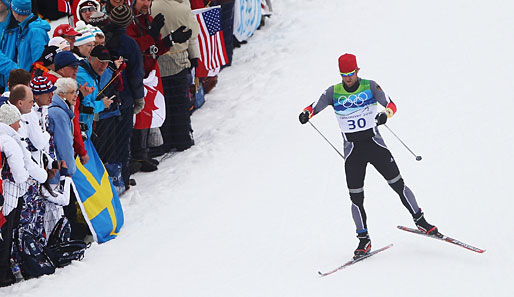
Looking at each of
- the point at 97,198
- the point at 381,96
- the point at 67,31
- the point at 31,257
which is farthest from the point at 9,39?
the point at 381,96

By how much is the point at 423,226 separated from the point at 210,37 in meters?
5.59

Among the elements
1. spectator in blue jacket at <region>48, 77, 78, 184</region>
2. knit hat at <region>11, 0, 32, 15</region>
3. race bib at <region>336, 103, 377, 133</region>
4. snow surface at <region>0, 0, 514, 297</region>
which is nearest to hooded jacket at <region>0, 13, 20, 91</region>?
knit hat at <region>11, 0, 32, 15</region>

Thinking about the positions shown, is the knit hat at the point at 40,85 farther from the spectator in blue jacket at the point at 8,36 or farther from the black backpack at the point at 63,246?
the spectator in blue jacket at the point at 8,36

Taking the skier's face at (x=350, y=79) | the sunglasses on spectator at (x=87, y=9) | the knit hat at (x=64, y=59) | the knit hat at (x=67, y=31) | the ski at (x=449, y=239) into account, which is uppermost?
the sunglasses on spectator at (x=87, y=9)

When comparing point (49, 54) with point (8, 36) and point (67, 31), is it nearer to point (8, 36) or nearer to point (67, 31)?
point (67, 31)

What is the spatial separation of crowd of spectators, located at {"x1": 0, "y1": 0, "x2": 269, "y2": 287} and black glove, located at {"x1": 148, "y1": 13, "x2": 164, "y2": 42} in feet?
0.04

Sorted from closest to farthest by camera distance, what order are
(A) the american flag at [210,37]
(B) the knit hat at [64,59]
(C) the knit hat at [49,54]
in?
(B) the knit hat at [64,59] < (C) the knit hat at [49,54] < (A) the american flag at [210,37]

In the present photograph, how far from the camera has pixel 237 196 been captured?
1023 centimetres

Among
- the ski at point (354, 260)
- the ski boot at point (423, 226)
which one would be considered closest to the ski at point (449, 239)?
the ski boot at point (423, 226)

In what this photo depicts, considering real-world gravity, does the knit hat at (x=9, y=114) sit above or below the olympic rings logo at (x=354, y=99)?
above

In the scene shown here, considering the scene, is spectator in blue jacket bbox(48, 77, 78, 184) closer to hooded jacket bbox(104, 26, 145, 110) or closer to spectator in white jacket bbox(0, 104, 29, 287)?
spectator in white jacket bbox(0, 104, 29, 287)

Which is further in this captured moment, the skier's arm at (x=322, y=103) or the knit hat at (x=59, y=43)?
the knit hat at (x=59, y=43)

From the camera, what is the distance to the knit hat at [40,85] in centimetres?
818

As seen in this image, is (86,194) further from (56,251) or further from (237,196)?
(237,196)
